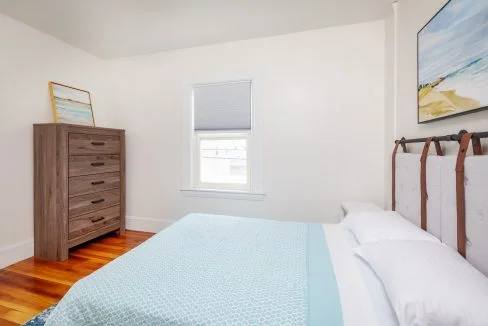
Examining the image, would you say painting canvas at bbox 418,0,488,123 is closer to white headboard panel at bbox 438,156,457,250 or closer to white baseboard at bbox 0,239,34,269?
white headboard panel at bbox 438,156,457,250

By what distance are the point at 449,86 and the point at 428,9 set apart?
0.71m

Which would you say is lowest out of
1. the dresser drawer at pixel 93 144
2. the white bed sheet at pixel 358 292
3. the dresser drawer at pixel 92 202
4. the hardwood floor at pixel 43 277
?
the hardwood floor at pixel 43 277

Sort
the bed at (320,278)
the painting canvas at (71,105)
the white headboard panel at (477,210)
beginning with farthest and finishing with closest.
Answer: the painting canvas at (71,105) → the white headboard panel at (477,210) → the bed at (320,278)

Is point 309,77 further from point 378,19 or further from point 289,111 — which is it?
point 378,19

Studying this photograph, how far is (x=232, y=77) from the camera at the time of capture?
3025 millimetres

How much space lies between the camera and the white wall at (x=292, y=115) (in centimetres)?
263

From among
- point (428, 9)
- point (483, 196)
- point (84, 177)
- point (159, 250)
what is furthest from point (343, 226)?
point (84, 177)

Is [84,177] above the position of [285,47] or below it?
below

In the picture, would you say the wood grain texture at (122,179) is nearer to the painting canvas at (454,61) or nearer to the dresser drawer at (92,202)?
the dresser drawer at (92,202)

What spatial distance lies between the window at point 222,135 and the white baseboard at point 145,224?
708mm

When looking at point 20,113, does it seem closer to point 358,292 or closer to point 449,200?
point 358,292

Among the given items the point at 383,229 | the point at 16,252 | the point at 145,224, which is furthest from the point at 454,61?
the point at 16,252

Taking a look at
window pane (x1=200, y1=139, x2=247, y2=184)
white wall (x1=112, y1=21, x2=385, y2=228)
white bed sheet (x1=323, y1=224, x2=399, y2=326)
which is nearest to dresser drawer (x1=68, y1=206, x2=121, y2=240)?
white wall (x1=112, y1=21, x2=385, y2=228)

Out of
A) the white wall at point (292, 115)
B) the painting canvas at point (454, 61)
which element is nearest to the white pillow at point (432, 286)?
the painting canvas at point (454, 61)
